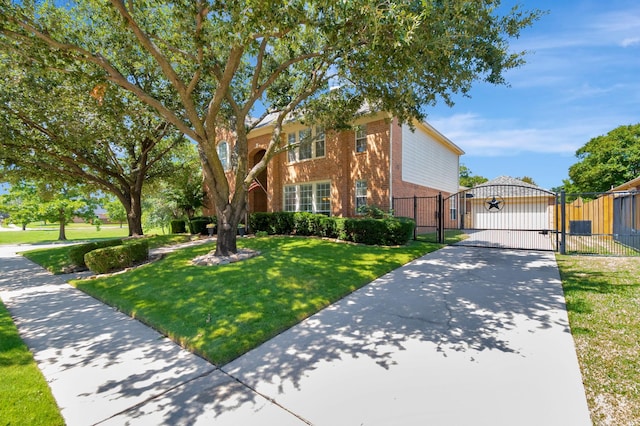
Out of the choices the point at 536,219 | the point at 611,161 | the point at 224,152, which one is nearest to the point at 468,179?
the point at 611,161

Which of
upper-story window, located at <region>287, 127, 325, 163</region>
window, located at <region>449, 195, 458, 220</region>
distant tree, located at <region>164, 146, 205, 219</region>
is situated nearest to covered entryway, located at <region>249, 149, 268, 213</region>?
distant tree, located at <region>164, 146, 205, 219</region>

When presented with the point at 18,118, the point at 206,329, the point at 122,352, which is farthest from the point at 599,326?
the point at 18,118

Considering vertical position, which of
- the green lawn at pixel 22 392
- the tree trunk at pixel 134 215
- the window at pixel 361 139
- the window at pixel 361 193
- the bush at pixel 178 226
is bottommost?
the green lawn at pixel 22 392

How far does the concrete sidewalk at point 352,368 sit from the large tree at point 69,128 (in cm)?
723

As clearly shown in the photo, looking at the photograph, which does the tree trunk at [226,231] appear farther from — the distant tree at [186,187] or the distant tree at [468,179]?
the distant tree at [468,179]

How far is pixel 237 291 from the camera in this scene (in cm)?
605

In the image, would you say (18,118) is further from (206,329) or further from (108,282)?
(206,329)

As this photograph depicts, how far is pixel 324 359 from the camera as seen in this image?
3.54 metres

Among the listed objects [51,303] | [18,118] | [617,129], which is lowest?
[51,303]

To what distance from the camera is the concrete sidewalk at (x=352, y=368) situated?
2615 mm

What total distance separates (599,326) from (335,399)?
13.3 ft

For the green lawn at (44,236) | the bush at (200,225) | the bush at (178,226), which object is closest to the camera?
the bush at (200,225)

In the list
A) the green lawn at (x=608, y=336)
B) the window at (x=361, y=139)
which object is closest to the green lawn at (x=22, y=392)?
the green lawn at (x=608, y=336)

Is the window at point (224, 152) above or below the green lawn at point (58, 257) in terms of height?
above
